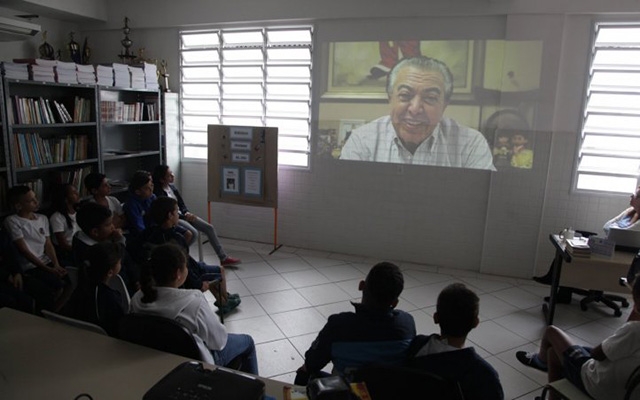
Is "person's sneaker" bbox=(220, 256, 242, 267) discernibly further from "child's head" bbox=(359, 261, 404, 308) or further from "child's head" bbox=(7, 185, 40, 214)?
"child's head" bbox=(359, 261, 404, 308)

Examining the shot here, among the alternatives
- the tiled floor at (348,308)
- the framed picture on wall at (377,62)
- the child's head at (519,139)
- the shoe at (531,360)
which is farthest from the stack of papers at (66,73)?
the shoe at (531,360)

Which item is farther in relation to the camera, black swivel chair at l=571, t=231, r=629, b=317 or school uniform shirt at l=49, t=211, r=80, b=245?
black swivel chair at l=571, t=231, r=629, b=317

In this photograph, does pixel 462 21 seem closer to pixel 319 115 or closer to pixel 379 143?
pixel 379 143

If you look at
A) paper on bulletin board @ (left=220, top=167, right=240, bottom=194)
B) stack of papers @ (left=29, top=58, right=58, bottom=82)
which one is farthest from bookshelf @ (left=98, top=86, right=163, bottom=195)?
paper on bulletin board @ (left=220, top=167, right=240, bottom=194)

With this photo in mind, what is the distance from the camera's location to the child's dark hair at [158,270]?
195 cm

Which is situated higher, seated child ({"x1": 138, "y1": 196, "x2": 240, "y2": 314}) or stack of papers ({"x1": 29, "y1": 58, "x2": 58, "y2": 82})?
stack of papers ({"x1": 29, "y1": 58, "x2": 58, "y2": 82})

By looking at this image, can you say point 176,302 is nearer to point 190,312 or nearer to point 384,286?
point 190,312

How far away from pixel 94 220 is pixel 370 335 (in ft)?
7.31

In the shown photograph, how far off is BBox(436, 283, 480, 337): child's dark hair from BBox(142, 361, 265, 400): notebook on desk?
0.80 meters

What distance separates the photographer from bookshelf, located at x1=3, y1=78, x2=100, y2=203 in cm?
390

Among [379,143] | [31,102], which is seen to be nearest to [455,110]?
[379,143]

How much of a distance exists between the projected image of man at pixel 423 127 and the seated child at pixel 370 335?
316cm

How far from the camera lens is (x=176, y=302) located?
1915 mm

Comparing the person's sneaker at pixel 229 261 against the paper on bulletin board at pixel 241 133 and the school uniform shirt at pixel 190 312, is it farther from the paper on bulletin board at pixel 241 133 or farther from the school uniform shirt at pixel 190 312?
the school uniform shirt at pixel 190 312
